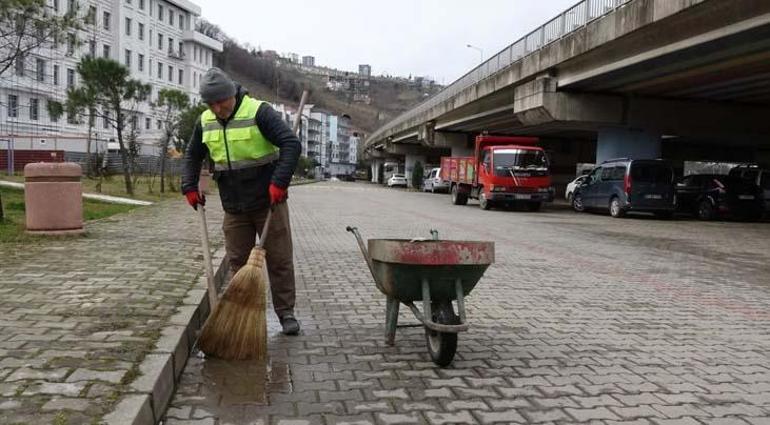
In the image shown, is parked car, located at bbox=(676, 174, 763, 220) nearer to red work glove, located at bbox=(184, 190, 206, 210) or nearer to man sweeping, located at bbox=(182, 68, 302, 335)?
man sweeping, located at bbox=(182, 68, 302, 335)

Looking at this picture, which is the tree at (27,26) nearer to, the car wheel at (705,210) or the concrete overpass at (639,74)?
the concrete overpass at (639,74)

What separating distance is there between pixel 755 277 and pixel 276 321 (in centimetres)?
714

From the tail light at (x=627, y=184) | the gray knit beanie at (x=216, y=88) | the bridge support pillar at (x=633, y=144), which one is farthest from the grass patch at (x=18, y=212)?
the bridge support pillar at (x=633, y=144)

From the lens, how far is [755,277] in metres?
9.61

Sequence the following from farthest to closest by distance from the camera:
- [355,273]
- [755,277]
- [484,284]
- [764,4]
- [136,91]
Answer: [136,91], [764,4], [755,277], [355,273], [484,284]

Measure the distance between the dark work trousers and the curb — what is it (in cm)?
54

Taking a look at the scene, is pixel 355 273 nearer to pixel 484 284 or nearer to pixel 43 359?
pixel 484 284

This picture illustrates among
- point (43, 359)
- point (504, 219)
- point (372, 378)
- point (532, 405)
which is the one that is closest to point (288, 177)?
point (372, 378)

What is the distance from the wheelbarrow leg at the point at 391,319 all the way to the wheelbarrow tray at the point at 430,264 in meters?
0.21

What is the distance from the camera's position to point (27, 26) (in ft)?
42.6

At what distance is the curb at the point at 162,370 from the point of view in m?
3.25

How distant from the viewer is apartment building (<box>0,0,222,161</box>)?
144 ft

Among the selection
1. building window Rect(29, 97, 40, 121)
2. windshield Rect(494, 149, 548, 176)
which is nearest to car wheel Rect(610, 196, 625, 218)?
windshield Rect(494, 149, 548, 176)

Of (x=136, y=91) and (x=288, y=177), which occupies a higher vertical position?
(x=136, y=91)
